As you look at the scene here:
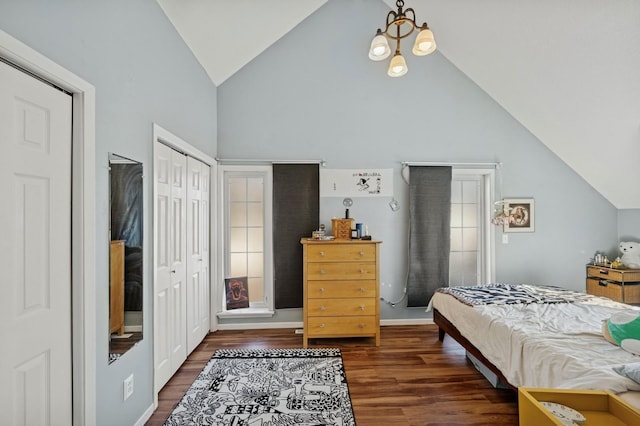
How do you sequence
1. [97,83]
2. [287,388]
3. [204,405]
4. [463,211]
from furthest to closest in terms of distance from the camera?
1. [463,211]
2. [287,388]
3. [204,405]
4. [97,83]

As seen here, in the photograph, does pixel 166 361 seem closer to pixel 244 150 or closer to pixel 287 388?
pixel 287 388

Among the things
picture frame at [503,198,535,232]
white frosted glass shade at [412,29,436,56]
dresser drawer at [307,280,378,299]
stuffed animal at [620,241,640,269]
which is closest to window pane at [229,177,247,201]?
dresser drawer at [307,280,378,299]

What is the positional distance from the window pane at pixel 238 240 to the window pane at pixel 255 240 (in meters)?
0.05

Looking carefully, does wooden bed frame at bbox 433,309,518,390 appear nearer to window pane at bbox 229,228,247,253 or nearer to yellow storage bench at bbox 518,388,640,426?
yellow storage bench at bbox 518,388,640,426

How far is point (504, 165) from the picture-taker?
13.7 ft

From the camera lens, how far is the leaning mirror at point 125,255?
183 cm

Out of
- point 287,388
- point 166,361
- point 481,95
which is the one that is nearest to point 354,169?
point 481,95

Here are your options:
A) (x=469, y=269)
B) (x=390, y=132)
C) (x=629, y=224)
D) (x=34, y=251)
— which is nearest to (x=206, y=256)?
(x=34, y=251)

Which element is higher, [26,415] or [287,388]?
[26,415]

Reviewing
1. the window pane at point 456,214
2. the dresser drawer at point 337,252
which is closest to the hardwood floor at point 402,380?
the dresser drawer at point 337,252

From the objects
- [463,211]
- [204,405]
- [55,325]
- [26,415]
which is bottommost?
[204,405]

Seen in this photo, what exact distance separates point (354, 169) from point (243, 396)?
8.89 feet

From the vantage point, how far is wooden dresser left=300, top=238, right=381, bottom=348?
134 inches

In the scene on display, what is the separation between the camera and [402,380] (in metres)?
2.71
